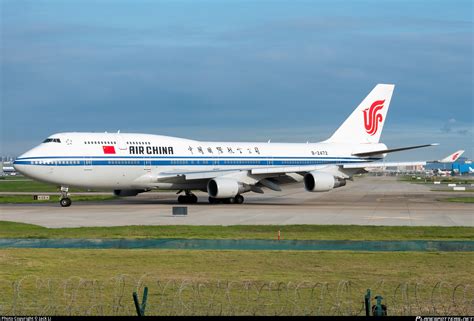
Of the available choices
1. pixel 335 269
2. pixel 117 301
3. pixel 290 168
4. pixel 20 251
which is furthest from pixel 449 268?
pixel 290 168

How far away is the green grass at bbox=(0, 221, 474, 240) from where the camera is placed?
29.6 m

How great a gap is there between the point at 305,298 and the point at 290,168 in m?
35.8

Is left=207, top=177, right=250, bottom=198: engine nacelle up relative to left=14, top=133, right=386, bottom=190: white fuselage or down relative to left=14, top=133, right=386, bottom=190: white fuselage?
down

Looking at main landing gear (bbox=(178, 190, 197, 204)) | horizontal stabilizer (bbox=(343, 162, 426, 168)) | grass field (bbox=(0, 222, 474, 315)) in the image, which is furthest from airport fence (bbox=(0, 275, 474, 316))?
main landing gear (bbox=(178, 190, 197, 204))

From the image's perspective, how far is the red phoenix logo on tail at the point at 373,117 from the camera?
2510 inches

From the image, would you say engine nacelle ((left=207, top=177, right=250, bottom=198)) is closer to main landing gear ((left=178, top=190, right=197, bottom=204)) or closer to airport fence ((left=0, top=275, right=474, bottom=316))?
main landing gear ((left=178, top=190, right=197, bottom=204))

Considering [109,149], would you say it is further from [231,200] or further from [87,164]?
[231,200]

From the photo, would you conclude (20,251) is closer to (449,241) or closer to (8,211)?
(449,241)

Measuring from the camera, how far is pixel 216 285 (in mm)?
17562

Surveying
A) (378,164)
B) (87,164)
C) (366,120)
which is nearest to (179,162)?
(87,164)

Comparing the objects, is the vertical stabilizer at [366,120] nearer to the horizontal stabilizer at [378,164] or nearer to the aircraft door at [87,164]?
the horizontal stabilizer at [378,164]

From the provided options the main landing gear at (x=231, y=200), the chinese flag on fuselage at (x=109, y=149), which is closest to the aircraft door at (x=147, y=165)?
the chinese flag on fuselage at (x=109, y=149)

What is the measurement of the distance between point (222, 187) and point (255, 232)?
18.2 m

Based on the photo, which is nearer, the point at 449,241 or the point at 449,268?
the point at 449,268
